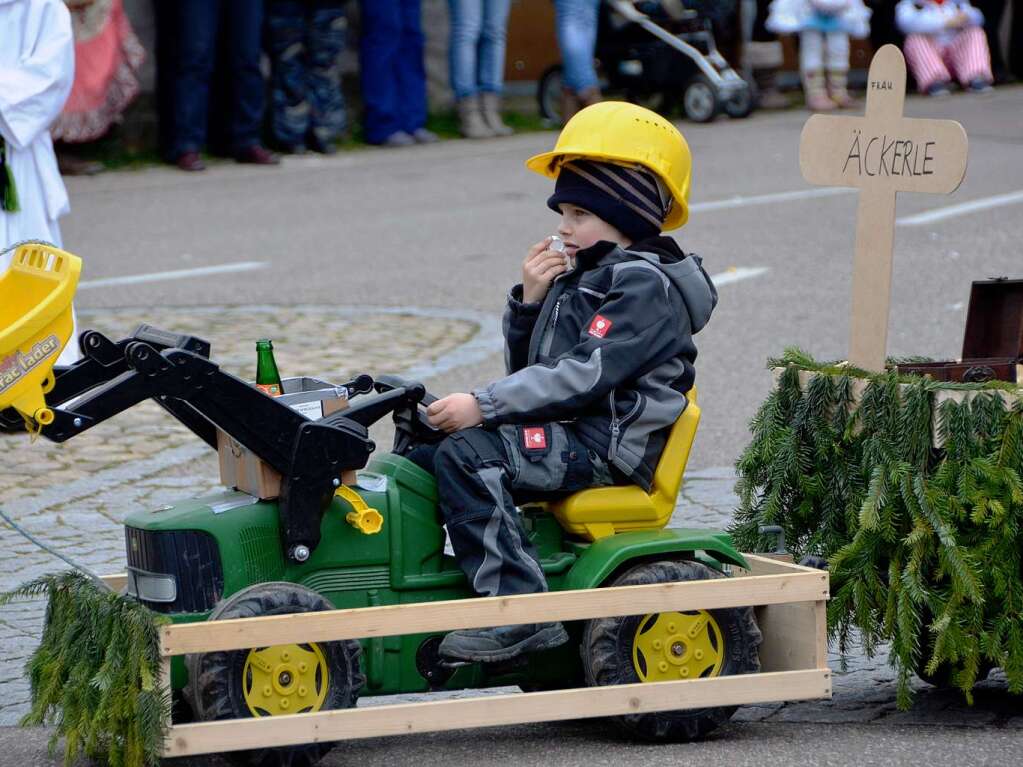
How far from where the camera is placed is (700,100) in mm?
17859

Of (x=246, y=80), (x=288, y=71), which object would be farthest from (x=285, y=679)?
(x=288, y=71)

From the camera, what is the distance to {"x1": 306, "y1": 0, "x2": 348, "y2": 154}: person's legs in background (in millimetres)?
15250

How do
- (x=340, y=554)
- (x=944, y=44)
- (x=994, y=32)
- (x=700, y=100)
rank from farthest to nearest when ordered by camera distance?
(x=994, y=32) → (x=944, y=44) → (x=700, y=100) → (x=340, y=554)

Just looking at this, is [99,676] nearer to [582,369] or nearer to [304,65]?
[582,369]

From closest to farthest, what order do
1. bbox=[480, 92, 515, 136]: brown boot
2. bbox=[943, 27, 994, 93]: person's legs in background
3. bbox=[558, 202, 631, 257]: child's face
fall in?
bbox=[558, 202, 631, 257]: child's face, bbox=[480, 92, 515, 136]: brown boot, bbox=[943, 27, 994, 93]: person's legs in background

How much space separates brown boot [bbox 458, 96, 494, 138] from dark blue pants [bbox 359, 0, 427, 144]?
38 centimetres

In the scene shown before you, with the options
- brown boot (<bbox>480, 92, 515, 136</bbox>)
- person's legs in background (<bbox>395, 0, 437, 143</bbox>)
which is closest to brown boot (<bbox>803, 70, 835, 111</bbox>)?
brown boot (<bbox>480, 92, 515, 136</bbox>)

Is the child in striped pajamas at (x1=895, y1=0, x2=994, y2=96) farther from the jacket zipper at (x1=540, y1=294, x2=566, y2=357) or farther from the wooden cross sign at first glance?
the jacket zipper at (x1=540, y1=294, x2=566, y2=357)

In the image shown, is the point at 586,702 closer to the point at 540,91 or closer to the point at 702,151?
the point at 702,151

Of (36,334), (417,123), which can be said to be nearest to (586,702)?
(36,334)

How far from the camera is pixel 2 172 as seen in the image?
25.7 feet

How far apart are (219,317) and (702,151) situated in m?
7.27

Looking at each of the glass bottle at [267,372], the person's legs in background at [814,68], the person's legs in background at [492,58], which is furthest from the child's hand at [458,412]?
the person's legs in background at [814,68]

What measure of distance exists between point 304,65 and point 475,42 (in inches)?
76.8
